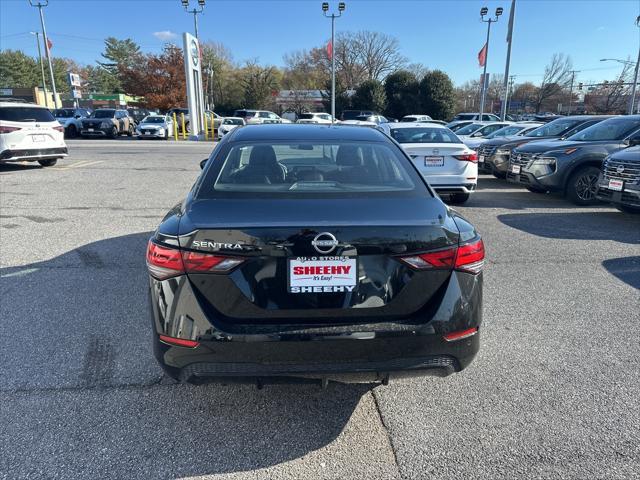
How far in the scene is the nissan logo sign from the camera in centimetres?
Result: 208

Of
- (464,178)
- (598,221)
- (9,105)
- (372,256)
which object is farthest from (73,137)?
(372,256)

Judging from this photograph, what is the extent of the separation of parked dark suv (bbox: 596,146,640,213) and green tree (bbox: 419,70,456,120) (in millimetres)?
37978

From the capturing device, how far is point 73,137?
28797 millimetres

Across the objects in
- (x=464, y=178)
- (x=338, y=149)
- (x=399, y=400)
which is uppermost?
(x=338, y=149)

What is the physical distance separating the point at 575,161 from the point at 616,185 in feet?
5.31

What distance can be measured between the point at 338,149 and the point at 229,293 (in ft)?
5.09

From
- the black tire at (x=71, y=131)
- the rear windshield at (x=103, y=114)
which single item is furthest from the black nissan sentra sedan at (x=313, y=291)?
the black tire at (x=71, y=131)

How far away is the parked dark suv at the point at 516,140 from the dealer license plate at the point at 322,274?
9819mm

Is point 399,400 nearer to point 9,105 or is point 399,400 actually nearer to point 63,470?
point 63,470

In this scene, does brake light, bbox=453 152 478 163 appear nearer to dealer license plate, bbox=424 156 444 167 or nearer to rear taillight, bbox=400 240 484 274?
dealer license plate, bbox=424 156 444 167

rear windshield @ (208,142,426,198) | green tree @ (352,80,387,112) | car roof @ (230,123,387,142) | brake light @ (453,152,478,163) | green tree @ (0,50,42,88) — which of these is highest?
green tree @ (0,50,42,88)

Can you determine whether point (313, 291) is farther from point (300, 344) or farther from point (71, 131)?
point (71, 131)

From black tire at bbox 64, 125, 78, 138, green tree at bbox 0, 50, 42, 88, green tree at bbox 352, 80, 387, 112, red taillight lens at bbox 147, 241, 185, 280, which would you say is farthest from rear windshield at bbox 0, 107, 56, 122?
green tree at bbox 0, 50, 42, 88

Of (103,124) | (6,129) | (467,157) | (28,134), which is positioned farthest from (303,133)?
(103,124)
